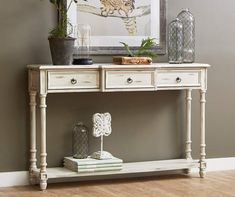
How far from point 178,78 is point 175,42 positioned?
33 centimetres

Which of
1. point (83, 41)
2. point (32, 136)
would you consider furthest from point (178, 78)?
point (32, 136)

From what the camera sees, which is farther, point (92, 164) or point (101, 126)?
point (101, 126)

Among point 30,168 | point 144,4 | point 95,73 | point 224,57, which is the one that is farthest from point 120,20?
point 30,168

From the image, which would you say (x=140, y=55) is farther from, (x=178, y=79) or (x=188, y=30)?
(x=188, y=30)

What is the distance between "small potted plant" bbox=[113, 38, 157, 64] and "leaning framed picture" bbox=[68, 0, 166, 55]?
0.05 m

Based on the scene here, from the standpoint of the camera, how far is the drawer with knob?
15.6ft

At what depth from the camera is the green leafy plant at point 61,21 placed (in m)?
4.59

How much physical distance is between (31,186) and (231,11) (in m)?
2.13

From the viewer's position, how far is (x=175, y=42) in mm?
5000

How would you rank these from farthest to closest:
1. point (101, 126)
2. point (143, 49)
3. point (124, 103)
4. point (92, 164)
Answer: point (124, 103), point (143, 49), point (101, 126), point (92, 164)

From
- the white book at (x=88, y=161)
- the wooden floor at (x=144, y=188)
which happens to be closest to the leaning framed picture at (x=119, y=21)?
the white book at (x=88, y=161)

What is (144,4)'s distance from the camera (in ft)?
16.6

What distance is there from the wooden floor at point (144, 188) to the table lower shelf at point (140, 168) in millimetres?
95

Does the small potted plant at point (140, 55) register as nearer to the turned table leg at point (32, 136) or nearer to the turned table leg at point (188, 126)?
the turned table leg at point (188, 126)
